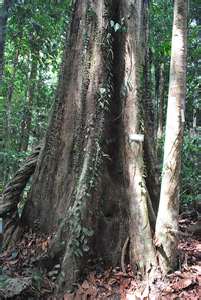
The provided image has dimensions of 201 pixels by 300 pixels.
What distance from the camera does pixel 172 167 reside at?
3545 mm

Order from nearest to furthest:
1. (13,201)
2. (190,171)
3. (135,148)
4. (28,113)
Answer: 1. (135,148)
2. (13,201)
3. (190,171)
4. (28,113)

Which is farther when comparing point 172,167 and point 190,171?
point 190,171

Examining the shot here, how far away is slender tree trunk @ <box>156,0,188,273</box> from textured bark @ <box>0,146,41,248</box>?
1947 mm

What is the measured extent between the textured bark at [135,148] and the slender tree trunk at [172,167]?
0.15 meters

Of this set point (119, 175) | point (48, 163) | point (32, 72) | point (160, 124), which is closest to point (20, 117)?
point (32, 72)

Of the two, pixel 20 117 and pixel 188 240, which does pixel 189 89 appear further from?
pixel 20 117

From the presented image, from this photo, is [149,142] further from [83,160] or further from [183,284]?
[183,284]

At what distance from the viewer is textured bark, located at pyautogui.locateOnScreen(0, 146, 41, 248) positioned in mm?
4590

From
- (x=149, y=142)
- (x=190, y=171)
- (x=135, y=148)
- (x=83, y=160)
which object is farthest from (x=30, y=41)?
(x=135, y=148)

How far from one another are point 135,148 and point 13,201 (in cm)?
185

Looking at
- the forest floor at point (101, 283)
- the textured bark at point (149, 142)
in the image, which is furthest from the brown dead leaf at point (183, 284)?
the textured bark at point (149, 142)

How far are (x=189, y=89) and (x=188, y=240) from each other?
14.5ft

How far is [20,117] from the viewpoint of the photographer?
36.3 feet

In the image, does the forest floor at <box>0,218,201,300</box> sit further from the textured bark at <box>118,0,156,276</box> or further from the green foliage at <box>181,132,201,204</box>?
the green foliage at <box>181,132,201,204</box>
